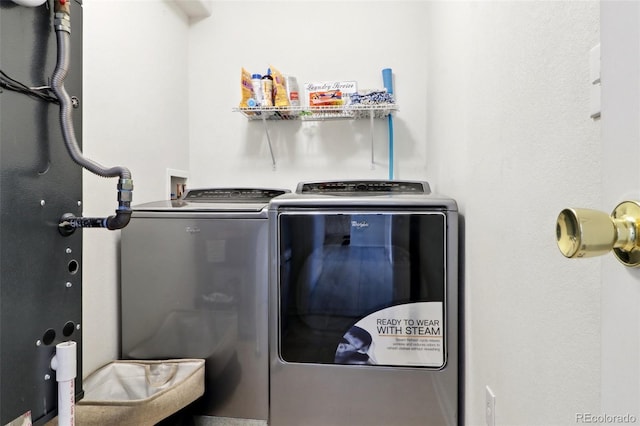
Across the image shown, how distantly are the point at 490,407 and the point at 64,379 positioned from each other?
1151mm

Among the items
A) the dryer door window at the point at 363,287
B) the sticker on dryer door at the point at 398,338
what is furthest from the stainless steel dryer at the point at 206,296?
the sticker on dryer door at the point at 398,338

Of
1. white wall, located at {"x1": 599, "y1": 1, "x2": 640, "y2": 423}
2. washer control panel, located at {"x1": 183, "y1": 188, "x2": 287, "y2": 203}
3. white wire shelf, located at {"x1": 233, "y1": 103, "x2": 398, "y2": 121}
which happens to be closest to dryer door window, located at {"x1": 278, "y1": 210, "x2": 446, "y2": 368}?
washer control panel, located at {"x1": 183, "y1": 188, "x2": 287, "y2": 203}

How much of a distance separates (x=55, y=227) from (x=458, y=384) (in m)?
1.42

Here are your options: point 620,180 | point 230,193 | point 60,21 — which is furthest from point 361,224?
point 60,21

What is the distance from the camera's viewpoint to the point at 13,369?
794 millimetres

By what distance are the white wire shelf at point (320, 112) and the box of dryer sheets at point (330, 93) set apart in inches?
1.3

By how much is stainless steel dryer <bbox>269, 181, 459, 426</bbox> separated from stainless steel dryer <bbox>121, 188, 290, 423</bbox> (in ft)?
0.24

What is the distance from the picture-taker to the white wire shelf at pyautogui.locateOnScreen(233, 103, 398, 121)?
1.80m

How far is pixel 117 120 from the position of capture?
4.73ft

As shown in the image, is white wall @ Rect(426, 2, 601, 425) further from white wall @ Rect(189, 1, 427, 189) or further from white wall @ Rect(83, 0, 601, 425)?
white wall @ Rect(189, 1, 427, 189)

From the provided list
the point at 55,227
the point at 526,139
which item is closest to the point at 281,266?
the point at 55,227

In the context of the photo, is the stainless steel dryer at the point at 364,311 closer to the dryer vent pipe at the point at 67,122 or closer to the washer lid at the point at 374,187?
the washer lid at the point at 374,187

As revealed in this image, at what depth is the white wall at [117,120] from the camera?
1287 millimetres

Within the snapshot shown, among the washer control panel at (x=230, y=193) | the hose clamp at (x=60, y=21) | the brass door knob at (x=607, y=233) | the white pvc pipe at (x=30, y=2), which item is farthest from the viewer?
the washer control panel at (x=230, y=193)
